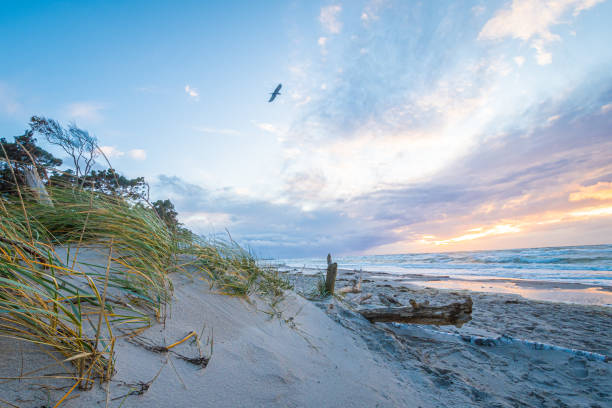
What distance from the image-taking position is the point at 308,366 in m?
1.97

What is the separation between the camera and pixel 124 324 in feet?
4.62

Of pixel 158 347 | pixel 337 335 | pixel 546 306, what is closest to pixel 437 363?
pixel 337 335

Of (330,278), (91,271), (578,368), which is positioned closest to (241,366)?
(91,271)

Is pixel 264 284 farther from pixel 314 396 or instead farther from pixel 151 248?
pixel 314 396

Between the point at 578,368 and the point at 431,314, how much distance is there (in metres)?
1.59

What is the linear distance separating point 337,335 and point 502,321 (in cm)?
449

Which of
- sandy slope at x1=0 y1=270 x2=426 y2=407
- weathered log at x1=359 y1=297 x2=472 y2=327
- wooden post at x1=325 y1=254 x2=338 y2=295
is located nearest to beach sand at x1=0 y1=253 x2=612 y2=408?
sandy slope at x1=0 y1=270 x2=426 y2=407

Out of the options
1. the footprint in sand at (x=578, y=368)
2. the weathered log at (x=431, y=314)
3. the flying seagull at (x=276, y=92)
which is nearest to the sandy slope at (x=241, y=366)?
the weathered log at (x=431, y=314)

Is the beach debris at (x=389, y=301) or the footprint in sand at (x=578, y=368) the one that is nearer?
the footprint in sand at (x=578, y=368)

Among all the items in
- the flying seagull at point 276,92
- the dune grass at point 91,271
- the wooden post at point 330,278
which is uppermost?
the flying seagull at point 276,92

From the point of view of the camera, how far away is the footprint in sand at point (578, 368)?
112 inches

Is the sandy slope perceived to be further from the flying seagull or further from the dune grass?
the flying seagull

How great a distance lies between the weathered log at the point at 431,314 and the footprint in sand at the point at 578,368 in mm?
1103

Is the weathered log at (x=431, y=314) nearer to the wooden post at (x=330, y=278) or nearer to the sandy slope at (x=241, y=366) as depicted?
the sandy slope at (x=241, y=366)
